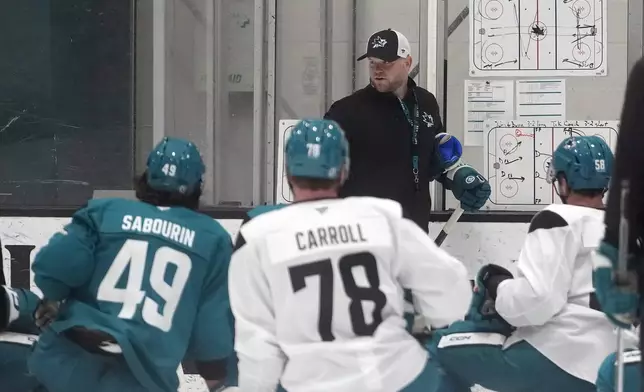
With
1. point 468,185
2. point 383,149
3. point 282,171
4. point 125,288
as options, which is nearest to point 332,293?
point 125,288

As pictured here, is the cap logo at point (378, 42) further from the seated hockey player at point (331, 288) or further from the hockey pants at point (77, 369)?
the hockey pants at point (77, 369)

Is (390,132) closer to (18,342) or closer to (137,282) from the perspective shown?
(137,282)

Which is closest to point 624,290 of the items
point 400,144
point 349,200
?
point 349,200

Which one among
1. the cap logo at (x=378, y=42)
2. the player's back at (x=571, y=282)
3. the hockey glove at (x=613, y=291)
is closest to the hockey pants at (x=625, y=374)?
the player's back at (x=571, y=282)

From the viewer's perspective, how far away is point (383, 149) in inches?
123

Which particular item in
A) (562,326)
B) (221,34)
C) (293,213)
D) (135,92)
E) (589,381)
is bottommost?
(589,381)

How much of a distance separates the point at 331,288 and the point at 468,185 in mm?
1746

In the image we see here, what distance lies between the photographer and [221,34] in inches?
167

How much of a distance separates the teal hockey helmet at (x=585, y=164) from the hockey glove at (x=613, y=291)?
591 mm

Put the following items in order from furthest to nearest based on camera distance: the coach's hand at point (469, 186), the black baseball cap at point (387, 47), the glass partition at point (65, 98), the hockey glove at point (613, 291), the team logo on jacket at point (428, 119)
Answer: the glass partition at point (65, 98)
the coach's hand at point (469, 186)
the team logo on jacket at point (428, 119)
the black baseball cap at point (387, 47)
the hockey glove at point (613, 291)

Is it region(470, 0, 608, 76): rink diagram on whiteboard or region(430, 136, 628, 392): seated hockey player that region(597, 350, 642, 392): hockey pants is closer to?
region(430, 136, 628, 392): seated hockey player

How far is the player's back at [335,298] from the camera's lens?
173 centimetres

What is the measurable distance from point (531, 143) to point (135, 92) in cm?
194

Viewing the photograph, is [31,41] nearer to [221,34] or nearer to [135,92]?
[135,92]
